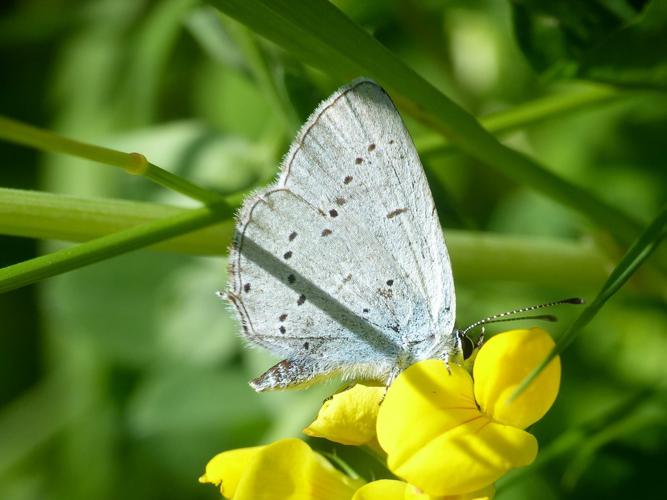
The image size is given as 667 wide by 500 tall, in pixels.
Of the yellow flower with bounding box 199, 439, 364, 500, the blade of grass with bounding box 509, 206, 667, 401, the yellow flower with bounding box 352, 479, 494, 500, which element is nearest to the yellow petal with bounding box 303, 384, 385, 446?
the yellow flower with bounding box 199, 439, 364, 500

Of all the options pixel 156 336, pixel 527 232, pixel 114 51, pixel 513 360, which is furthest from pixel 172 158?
pixel 513 360

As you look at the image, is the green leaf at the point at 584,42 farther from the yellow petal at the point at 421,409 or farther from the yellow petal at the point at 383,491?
the yellow petal at the point at 383,491

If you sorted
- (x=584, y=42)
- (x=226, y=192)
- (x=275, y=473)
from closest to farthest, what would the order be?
(x=275, y=473) → (x=584, y=42) → (x=226, y=192)

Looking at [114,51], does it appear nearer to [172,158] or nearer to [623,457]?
[172,158]

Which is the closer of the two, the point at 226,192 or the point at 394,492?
the point at 394,492

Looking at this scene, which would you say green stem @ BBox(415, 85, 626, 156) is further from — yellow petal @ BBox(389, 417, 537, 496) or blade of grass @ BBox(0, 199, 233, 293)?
yellow petal @ BBox(389, 417, 537, 496)

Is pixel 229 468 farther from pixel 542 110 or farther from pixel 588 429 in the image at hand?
pixel 542 110

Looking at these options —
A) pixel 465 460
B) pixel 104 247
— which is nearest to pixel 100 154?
pixel 104 247
